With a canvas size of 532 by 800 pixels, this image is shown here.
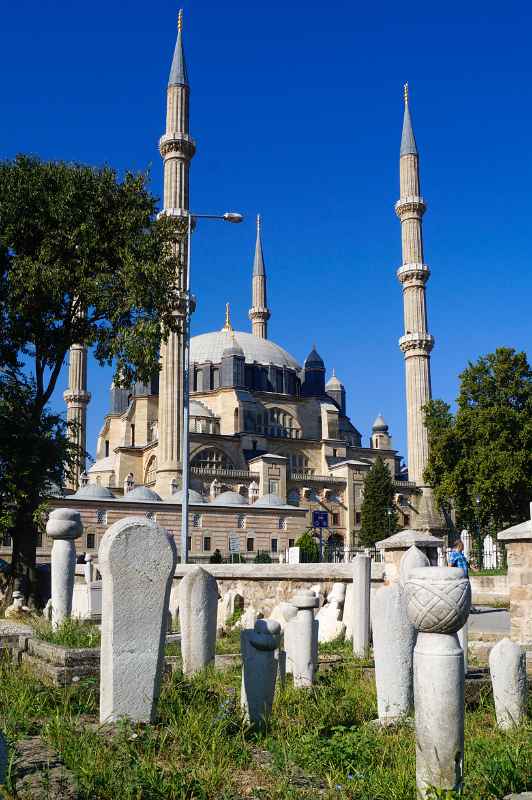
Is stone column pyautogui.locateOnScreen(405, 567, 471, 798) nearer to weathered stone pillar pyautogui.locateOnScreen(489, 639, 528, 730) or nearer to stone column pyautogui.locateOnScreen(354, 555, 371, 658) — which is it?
weathered stone pillar pyautogui.locateOnScreen(489, 639, 528, 730)

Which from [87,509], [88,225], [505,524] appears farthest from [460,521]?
[88,225]

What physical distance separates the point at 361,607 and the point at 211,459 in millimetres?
47683

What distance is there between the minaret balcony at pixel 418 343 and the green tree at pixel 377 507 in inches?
380

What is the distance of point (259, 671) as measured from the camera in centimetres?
533

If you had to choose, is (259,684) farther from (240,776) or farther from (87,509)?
(87,509)

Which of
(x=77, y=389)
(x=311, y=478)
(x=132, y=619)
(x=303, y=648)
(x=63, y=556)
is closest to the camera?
(x=132, y=619)

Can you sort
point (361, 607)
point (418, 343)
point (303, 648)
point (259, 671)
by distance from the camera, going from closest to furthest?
point (259, 671) < point (303, 648) < point (361, 607) < point (418, 343)

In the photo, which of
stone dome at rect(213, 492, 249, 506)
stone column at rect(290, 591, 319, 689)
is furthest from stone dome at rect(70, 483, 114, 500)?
stone column at rect(290, 591, 319, 689)

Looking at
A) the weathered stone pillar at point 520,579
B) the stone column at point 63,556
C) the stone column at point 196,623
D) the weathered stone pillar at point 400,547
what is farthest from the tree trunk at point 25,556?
the weathered stone pillar at point 520,579

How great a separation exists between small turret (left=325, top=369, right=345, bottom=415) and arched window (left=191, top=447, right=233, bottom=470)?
18.6 metres

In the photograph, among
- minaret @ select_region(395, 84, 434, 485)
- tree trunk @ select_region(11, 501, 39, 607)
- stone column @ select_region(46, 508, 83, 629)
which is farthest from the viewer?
minaret @ select_region(395, 84, 434, 485)

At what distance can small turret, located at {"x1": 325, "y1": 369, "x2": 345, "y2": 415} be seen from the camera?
7412cm

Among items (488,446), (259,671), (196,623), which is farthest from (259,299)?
(259,671)

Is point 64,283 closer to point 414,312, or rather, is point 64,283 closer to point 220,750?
point 220,750
